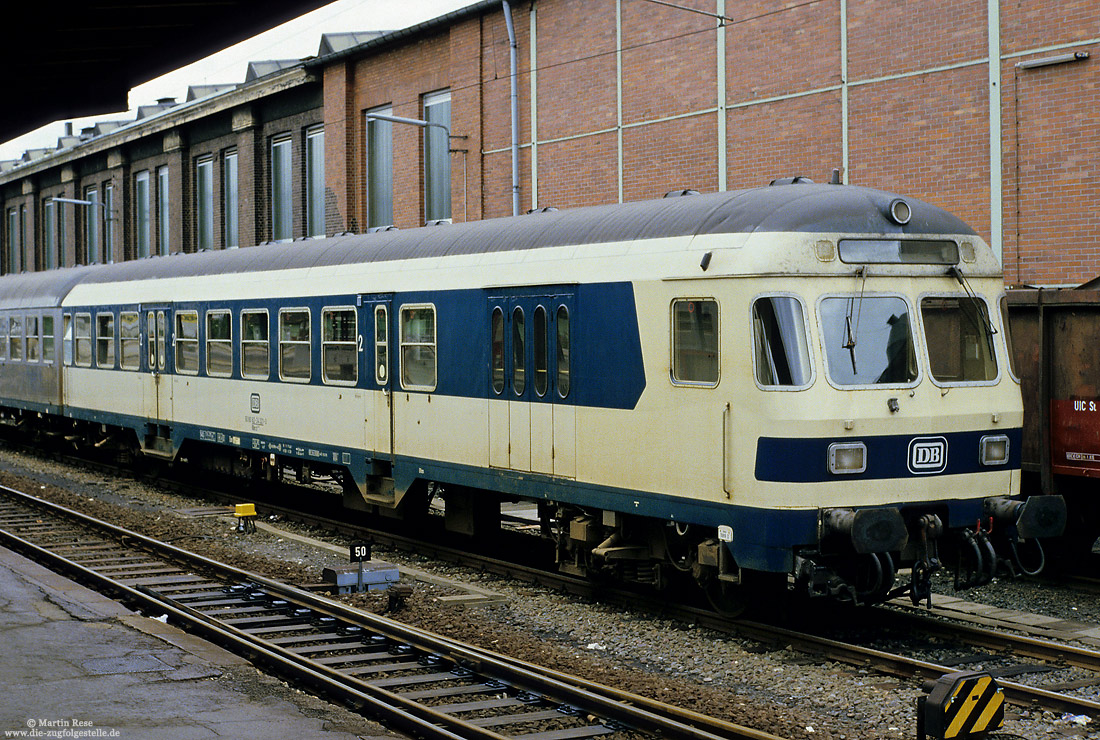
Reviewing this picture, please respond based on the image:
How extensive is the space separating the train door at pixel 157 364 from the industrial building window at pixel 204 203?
15729mm

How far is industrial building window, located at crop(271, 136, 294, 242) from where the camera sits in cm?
3086

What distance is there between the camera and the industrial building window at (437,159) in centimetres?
2534

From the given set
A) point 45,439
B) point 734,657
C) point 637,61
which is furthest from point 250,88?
point 734,657

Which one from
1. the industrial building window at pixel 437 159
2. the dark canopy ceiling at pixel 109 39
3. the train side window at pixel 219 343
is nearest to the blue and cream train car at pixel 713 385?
the train side window at pixel 219 343

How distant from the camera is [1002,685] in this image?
25.4 feet

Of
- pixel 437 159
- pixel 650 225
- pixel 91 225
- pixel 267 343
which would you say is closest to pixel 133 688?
pixel 650 225

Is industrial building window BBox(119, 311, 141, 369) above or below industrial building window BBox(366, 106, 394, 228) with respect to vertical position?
below

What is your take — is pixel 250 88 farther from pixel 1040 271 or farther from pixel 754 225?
pixel 754 225

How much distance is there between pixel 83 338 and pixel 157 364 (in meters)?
3.71

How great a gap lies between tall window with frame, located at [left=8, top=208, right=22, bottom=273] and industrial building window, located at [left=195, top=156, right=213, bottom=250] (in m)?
18.2

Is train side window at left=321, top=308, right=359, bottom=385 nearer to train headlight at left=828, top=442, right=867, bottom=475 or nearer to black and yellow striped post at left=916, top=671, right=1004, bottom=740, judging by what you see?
train headlight at left=828, top=442, right=867, bottom=475

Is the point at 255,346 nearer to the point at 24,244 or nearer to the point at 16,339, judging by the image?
the point at 16,339

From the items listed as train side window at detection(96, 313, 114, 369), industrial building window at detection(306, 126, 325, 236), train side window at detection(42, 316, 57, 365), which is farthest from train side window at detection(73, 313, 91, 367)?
industrial building window at detection(306, 126, 325, 236)

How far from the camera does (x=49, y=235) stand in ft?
155
